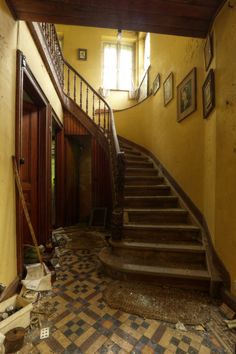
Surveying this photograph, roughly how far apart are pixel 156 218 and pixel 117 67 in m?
5.29

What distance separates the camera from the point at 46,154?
2.62 metres

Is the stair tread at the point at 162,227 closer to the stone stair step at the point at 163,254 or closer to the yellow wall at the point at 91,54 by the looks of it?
the stone stair step at the point at 163,254

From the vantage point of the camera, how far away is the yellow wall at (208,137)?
1587 mm

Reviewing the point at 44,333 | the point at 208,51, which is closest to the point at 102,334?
the point at 44,333

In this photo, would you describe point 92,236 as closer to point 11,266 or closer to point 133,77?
point 11,266

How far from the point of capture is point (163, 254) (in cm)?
205

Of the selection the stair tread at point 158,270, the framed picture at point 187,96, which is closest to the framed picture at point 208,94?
the framed picture at point 187,96

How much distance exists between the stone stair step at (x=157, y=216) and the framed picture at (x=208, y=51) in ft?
5.78

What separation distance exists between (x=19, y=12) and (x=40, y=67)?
690 mm

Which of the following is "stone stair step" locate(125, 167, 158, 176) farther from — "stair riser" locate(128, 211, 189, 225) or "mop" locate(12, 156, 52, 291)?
"mop" locate(12, 156, 52, 291)

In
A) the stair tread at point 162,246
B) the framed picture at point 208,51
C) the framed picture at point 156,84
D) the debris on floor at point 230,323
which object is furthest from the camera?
the framed picture at point 156,84

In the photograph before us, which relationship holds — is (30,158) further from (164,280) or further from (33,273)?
(164,280)

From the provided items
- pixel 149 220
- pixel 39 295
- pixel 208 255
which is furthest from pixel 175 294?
pixel 39 295

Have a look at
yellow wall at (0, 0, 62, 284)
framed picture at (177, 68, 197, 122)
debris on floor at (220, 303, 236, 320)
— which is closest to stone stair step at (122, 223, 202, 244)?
debris on floor at (220, 303, 236, 320)
